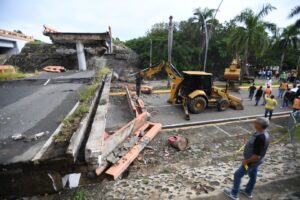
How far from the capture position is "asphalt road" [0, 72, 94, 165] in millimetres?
2668

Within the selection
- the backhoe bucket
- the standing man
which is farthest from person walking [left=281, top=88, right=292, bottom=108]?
the standing man

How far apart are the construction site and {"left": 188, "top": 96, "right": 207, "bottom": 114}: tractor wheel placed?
6cm

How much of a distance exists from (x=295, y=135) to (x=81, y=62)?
16.3 m

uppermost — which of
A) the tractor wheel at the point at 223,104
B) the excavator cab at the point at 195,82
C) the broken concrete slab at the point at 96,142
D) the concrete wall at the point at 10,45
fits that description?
the concrete wall at the point at 10,45

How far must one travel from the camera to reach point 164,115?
35.6 ft

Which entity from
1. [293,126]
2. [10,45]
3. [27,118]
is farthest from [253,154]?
[10,45]

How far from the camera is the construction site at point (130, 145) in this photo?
8.45ft

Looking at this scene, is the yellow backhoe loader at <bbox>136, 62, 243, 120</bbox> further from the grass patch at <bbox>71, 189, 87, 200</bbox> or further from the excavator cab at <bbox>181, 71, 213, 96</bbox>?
the grass patch at <bbox>71, 189, 87, 200</bbox>

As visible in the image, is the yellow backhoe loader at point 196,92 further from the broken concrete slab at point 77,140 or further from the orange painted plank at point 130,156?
the broken concrete slab at point 77,140

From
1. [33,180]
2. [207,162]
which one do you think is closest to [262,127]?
[207,162]

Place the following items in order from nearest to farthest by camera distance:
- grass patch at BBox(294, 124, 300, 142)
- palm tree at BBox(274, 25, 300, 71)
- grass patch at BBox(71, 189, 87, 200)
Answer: grass patch at BBox(71, 189, 87, 200)
grass patch at BBox(294, 124, 300, 142)
palm tree at BBox(274, 25, 300, 71)

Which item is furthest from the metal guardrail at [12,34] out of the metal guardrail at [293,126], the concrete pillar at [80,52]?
the metal guardrail at [293,126]

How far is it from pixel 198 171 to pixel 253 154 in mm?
1749

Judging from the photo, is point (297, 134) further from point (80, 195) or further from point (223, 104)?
point (80, 195)
